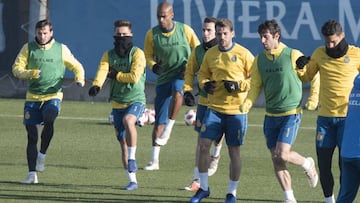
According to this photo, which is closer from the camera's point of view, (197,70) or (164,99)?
(197,70)

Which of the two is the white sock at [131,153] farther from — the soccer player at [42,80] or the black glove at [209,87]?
the black glove at [209,87]

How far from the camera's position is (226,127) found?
14.3 m

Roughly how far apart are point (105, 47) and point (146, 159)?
954cm

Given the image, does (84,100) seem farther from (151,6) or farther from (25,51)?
(25,51)

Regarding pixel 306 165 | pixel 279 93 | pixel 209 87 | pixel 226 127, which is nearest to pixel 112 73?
pixel 209 87

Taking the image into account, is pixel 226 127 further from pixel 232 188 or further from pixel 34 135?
pixel 34 135

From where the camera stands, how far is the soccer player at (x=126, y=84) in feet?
51.0

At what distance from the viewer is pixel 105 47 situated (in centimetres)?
2803

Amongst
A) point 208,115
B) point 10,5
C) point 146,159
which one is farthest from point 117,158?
point 10,5

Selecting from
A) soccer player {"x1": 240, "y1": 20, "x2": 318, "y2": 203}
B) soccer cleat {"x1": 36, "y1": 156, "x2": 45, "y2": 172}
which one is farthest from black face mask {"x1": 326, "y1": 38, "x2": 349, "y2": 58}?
soccer cleat {"x1": 36, "y1": 156, "x2": 45, "y2": 172}

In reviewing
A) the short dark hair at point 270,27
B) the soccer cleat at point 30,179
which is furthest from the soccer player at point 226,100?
the soccer cleat at point 30,179

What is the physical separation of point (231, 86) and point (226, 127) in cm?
59

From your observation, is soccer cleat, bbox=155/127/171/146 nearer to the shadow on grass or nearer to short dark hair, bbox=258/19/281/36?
the shadow on grass

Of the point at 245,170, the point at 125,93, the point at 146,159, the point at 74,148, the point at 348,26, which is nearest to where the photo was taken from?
the point at 125,93
